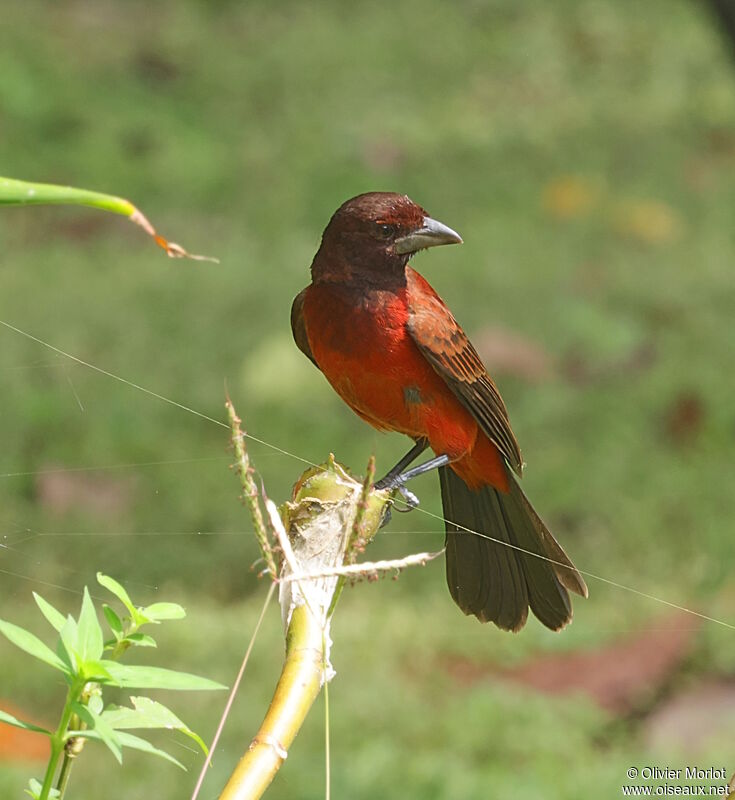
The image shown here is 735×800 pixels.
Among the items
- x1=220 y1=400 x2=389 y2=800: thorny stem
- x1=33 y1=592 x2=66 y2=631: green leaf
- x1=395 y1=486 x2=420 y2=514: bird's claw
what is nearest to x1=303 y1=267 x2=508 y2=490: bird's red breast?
x1=395 y1=486 x2=420 y2=514: bird's claw

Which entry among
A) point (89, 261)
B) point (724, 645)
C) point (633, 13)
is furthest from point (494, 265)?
point (633, 13)

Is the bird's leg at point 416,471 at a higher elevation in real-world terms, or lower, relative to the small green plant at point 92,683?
lower

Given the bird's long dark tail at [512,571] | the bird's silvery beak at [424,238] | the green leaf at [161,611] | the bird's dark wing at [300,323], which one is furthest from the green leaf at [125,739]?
the bird's dark wing at [300,323]

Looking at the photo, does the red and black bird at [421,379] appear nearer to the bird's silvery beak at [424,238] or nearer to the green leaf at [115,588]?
the bird's silvery beak at [424,238]

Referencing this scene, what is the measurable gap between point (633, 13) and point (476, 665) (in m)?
7.14

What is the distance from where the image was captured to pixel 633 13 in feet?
33.1

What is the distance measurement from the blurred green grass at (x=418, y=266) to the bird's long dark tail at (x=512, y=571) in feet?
1.94

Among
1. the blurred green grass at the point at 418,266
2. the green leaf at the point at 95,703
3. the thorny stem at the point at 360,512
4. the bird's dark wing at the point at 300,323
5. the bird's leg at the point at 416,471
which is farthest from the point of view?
the blurred green grass at the point at 418,266

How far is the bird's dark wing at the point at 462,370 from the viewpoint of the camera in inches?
72.0

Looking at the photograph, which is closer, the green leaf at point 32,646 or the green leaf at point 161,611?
the green leaf at point 32,646

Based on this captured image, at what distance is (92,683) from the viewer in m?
0.95

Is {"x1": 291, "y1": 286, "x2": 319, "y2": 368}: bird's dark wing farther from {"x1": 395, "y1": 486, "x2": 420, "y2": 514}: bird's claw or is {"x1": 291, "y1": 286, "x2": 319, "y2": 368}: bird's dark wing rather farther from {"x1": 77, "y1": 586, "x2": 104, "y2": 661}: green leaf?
{"x1": 77, "y1": 586, "x2": 104, "y2": 661}: green leaf

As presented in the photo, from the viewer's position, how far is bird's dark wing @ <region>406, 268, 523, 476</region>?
1.83 metres

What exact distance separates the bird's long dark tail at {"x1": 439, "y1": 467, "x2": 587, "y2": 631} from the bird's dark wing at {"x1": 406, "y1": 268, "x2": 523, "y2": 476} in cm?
8
